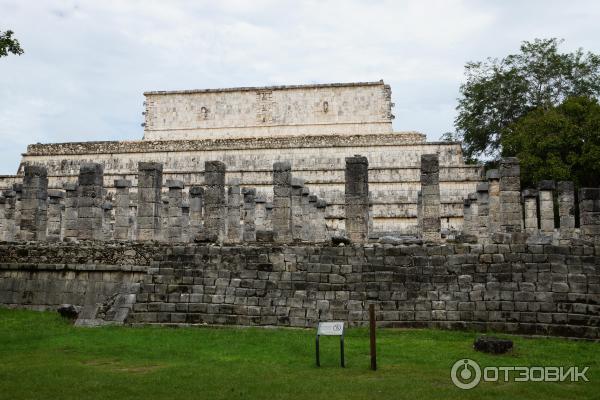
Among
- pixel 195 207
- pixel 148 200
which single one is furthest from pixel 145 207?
pixel 195 207

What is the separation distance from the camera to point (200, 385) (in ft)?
27.7

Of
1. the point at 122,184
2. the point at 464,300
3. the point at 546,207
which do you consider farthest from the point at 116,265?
the point at 546,207

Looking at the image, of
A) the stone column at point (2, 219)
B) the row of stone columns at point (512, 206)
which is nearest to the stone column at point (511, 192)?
the row of stone columns at point (512, 206)

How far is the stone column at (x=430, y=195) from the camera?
18.1 m

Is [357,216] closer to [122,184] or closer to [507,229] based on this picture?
[507,229]

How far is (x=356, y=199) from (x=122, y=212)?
7452 millimetres

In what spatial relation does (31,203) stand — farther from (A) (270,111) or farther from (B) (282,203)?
(A) (270,111)

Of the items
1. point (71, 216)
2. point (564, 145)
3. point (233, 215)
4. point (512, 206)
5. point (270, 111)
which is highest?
point (270, 111)

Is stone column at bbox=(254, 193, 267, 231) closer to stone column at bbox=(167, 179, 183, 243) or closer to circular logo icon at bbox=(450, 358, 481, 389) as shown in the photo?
stone column at bbox=(167, 179, 183, 243)

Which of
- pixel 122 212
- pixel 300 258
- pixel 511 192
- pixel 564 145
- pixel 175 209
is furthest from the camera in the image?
pixel 564 145

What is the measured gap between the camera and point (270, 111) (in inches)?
1550

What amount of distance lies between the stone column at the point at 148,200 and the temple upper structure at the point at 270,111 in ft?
68.3

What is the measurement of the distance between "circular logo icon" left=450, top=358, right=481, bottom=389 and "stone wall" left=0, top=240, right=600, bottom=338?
321 cm

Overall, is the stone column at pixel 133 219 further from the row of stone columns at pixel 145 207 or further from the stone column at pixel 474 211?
the stone column at pixel 474 211
